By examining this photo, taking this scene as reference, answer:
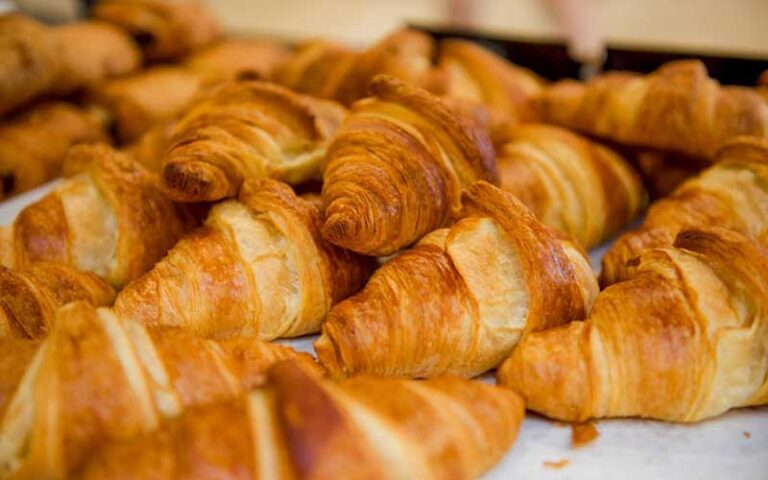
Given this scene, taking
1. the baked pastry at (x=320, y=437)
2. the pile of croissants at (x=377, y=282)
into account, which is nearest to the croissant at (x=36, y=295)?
the pile of croissants at (x=377, y=282)

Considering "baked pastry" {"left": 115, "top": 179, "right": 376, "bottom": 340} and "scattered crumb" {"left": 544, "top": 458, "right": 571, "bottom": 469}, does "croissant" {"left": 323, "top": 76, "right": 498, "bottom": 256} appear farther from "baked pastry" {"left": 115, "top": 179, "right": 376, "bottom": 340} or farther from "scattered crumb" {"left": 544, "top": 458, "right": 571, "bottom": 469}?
"scattered crumb" {"left": 544, "top": 458, "right": 571, "bottom": 469}

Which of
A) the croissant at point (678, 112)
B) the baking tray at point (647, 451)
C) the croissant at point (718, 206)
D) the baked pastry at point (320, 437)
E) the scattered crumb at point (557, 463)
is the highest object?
the croissant at point (678, 112)

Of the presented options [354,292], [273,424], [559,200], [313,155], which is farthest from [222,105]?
[273,424]

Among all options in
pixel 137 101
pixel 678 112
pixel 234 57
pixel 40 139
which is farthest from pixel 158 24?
pixel 678 112

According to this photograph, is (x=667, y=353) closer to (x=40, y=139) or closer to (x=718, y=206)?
(x=718, y=206)

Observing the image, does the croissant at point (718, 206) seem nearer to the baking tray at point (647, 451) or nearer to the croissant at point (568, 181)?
the croissant at point (568, 181)

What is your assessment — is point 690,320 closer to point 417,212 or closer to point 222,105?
point 417,212
